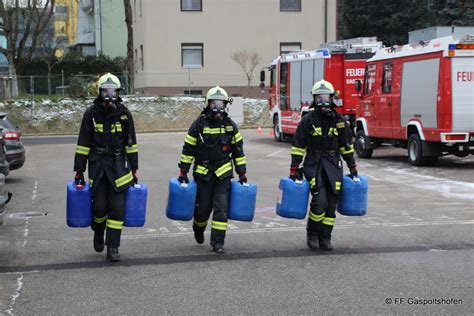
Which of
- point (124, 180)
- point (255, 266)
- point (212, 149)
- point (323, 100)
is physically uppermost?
point (323, 100)

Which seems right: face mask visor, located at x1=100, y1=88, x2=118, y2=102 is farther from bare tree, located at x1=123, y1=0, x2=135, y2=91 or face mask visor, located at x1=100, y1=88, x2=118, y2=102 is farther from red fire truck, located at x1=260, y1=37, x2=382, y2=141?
bare tree, located at x1=123, y1=0, x2=135, y2=91

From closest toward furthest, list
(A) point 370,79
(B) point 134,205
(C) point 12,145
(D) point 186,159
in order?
1. (B) point 134,205
2. (D) point 186,159
3. (C) point 12,145
4. (A) point 370,79

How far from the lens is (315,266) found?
6.74 m

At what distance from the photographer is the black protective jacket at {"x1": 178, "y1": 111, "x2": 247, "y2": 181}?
7238 mm

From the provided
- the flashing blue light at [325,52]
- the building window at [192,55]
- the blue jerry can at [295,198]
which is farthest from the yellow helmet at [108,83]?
the building window at [192,55]

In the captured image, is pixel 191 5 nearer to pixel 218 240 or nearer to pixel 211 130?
pixel 211 130

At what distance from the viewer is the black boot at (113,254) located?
6.94m

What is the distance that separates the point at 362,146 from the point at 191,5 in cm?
2271

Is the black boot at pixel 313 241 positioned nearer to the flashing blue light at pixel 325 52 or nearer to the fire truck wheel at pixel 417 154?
the fire truck wheel at pixel 417 154

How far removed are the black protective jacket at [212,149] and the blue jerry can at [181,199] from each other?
18 centimetres

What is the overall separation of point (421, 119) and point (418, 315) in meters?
10.9

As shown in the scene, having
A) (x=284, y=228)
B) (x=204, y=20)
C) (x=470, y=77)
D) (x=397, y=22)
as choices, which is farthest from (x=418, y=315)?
(x=397, y=22)

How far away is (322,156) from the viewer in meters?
7.38

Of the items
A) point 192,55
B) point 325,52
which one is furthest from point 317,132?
point 192,55
